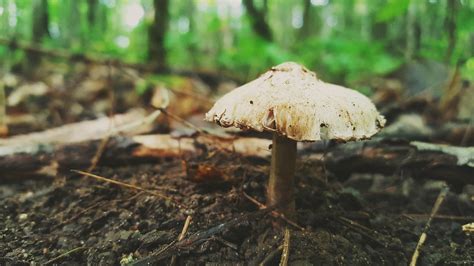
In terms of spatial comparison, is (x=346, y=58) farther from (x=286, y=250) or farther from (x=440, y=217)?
(x=286, y=250)

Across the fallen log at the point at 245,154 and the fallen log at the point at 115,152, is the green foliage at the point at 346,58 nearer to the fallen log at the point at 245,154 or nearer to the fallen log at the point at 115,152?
the fallen log at the point at 245,154

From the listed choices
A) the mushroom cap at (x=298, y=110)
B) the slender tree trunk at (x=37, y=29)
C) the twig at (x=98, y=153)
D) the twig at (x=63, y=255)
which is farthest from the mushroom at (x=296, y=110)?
the slender tree trunk at (x=37, y=29)

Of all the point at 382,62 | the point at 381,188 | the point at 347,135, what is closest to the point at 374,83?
the point at 382,62

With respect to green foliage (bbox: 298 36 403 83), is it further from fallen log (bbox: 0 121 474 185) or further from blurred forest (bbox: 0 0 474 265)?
fallen log (bbox: 0 121 474 185)

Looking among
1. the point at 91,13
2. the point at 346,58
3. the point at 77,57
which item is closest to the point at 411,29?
the point at 346,58

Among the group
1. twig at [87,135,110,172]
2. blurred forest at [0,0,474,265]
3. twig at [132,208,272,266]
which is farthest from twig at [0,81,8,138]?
twig at [132,208,272,266]
